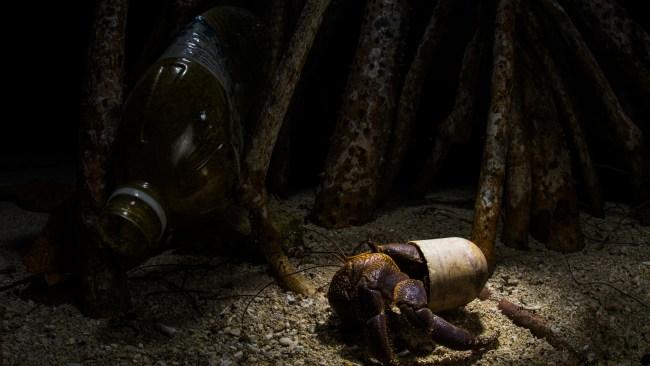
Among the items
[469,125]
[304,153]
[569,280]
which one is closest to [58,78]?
[304,153]

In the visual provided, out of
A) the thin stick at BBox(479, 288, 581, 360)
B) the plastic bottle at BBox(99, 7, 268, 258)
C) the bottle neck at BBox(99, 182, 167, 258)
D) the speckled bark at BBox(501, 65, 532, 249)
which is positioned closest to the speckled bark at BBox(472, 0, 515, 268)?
the speckled bark at BBox(501, 65, 532, 249)

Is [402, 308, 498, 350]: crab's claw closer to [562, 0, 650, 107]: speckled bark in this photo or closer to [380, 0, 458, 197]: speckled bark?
[380, 0, 458, 197]: speckled bark

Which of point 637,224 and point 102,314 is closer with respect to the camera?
point 102,314

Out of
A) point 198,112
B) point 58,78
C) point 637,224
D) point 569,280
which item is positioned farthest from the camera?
point 58,78

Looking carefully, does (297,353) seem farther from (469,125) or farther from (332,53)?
(332,53)

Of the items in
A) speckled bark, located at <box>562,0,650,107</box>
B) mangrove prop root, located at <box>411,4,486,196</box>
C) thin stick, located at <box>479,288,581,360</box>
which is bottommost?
thin stick, located at <box>479,288,581,360</box>

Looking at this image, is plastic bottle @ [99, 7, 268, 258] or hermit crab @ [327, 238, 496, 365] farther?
hermit crab @ [327, 238, 496, 365]

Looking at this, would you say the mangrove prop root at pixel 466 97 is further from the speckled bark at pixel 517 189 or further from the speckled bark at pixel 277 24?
the speckled bark at pixel 277 24
